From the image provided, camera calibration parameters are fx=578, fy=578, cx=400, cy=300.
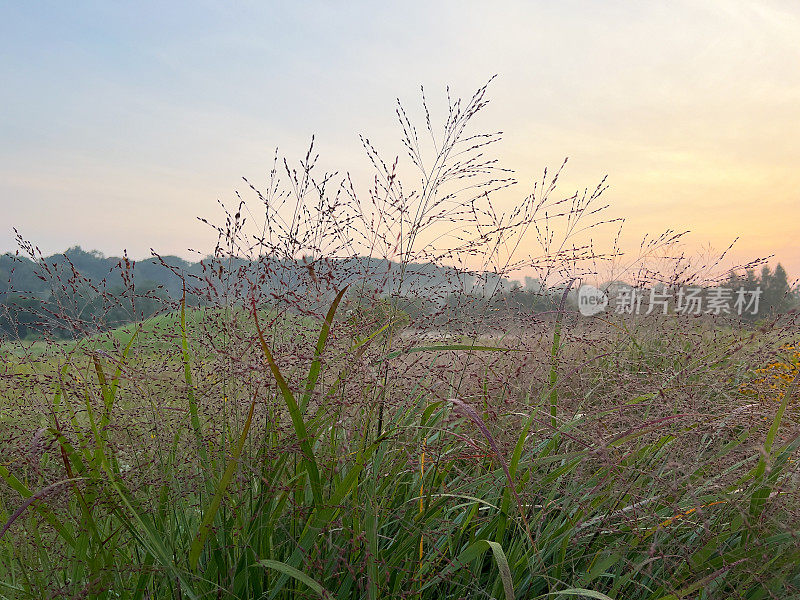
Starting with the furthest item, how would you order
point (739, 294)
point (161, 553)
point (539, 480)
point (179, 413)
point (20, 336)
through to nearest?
point (739, 294)
point (20, 336)
point (539, 480)
point (179, 413)
point (161, 553)

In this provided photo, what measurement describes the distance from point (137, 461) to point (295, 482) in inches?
24.5

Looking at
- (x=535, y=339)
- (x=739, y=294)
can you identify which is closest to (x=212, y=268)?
(x=535, y=339)

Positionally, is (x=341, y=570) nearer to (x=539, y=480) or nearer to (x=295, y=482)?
(x=295, y=482)

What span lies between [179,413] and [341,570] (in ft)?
2.40

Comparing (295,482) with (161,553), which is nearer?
(161,553)

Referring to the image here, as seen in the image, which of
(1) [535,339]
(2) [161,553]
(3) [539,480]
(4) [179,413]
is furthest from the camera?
(1) [535,339]

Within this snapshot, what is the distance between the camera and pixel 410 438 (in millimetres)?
2018

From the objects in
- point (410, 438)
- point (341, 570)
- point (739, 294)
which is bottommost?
point (341, 570)

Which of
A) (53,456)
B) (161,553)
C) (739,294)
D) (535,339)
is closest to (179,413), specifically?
(161,553)

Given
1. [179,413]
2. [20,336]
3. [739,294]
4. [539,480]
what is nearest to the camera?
[179,413]

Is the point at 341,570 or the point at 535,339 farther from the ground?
the point at 535,339

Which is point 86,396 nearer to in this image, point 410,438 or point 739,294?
point 410,438

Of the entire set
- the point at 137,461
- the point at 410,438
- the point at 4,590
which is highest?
the point at 410,438

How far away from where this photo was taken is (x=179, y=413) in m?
1.92
